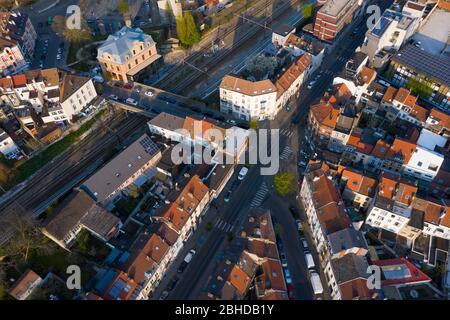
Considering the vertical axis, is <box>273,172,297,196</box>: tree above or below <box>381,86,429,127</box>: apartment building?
below

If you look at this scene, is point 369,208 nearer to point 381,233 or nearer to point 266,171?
point 381,233

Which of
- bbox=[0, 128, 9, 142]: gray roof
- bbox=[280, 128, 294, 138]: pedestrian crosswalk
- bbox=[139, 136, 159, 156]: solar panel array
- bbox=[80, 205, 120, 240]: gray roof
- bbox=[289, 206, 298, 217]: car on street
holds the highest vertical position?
bbox=[0, 128, 9, 142]: gray roof

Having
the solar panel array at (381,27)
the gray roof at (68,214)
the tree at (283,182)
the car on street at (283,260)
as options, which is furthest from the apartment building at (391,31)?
the gray roof at (68,214)

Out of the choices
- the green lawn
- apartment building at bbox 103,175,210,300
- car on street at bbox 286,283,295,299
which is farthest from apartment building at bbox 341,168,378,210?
the green lawn

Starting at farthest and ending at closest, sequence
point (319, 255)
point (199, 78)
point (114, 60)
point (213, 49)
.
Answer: point (213, 49) → point (199, 78) → point (114, 60) → point (319, 255)

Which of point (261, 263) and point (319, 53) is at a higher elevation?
point (319, 53)

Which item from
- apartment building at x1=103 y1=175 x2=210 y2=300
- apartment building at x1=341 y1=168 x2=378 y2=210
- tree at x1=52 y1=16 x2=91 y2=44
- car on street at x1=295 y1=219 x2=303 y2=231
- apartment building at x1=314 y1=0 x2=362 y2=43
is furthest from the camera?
tree at x1=52 y1=16 x2=91 y2=44

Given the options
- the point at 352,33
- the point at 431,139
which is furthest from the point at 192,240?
the point at 352,33

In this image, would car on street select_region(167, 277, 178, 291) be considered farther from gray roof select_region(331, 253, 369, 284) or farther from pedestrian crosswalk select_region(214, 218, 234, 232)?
gray roof select_region(331, 253, 369, 284)
